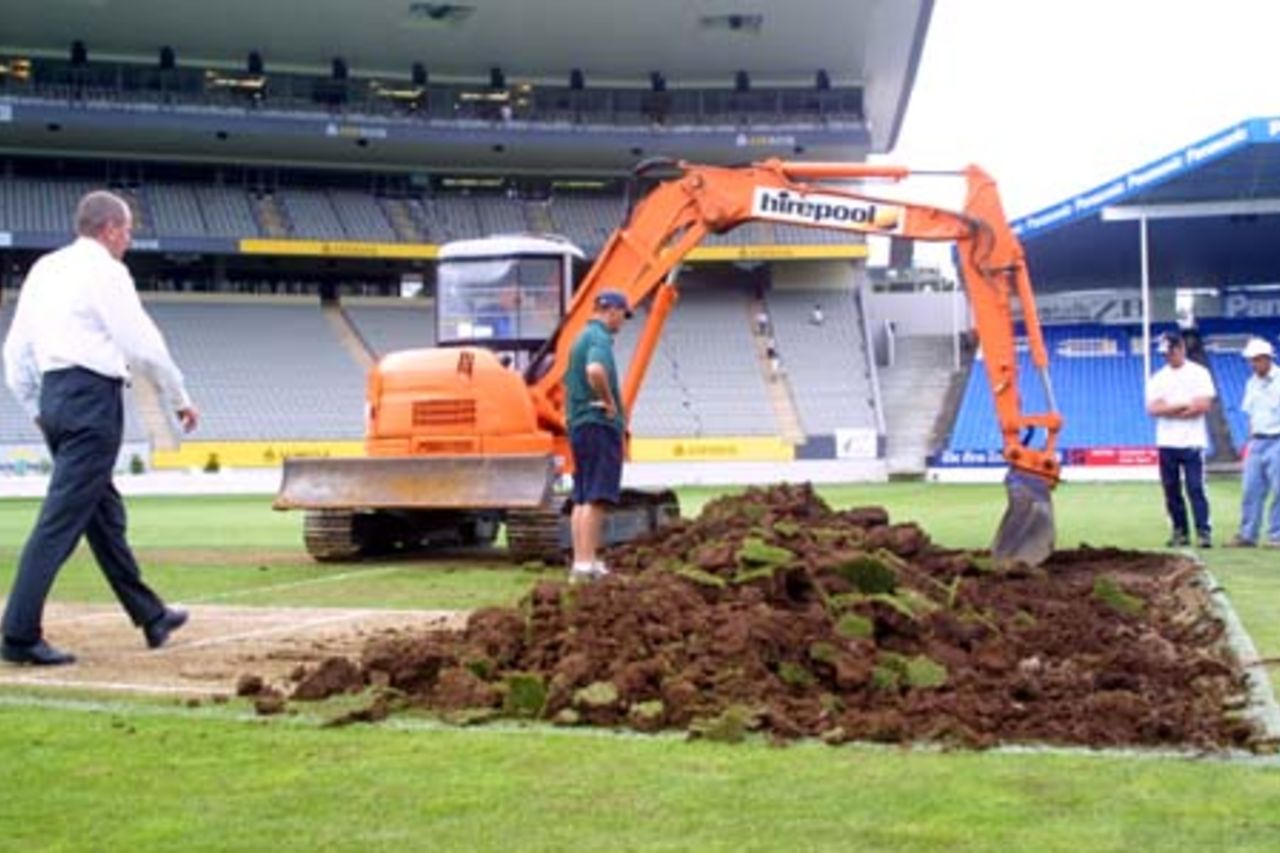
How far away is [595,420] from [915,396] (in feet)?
129

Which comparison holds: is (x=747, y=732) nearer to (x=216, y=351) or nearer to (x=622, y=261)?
(x=622, y=261)

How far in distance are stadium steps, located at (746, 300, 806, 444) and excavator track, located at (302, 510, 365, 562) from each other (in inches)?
1113

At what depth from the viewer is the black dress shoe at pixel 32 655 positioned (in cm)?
714

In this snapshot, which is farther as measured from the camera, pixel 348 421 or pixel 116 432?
pixel 348 421

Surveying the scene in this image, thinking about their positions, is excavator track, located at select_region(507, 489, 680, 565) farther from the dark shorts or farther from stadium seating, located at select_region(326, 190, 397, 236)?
stadium seating, located at select_region(326, 190, 397, 236)

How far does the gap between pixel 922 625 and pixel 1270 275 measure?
1771 inches

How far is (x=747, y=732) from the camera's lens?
5457mm

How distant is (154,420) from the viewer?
41938 millimetres

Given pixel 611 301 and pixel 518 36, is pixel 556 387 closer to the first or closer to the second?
pixel 611 301

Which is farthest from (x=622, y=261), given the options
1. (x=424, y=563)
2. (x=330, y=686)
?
(x=330, y=686)

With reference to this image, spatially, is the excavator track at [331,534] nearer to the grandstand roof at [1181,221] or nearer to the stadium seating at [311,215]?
the grandstand roof at [1181,221]

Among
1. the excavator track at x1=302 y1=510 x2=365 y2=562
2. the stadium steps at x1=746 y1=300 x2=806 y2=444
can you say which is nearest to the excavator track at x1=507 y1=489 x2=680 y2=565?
the excavator track at x1=302 y1=510 x2=365 y2=562

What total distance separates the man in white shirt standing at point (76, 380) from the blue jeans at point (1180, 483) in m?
9.46

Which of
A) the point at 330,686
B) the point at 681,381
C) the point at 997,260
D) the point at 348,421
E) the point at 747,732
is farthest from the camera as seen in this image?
the point at 681,381
